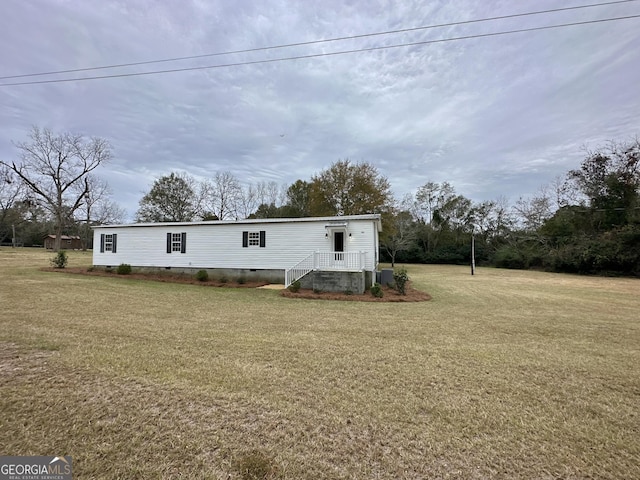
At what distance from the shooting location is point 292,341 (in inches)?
205

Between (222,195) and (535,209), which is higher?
(222,195)

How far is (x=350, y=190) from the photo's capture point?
27.1 metres

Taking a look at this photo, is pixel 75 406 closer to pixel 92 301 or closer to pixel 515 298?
pixel 92 301

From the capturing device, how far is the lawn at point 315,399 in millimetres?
2154

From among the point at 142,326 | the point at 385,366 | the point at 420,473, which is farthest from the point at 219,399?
the point at 142,326

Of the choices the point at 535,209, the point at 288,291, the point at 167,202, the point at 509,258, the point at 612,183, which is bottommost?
the point at 288,291

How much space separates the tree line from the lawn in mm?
22197

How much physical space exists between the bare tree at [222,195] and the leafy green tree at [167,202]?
7.13ft

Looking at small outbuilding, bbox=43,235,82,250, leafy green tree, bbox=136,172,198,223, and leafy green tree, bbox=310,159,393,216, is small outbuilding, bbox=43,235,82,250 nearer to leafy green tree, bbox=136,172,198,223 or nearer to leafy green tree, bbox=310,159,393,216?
leafy green tree, bbox=136,172,198,223

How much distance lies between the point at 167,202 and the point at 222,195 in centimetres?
689

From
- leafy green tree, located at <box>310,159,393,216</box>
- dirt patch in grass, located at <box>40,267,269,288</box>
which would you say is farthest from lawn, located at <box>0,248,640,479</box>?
leafy green tree, located at <box>310,159,393,216</box>

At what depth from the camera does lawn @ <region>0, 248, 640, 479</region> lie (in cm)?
215

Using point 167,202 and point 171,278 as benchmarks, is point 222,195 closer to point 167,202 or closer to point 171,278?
point 167,202

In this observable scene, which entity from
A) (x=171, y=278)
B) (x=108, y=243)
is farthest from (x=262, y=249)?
(x=108, y=243)
